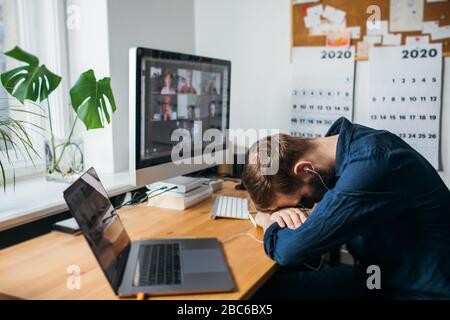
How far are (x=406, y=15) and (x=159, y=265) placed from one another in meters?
1.59

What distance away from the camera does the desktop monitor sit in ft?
4.69

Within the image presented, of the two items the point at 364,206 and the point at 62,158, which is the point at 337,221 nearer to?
the point at 364,206

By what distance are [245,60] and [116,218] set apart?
1.39m

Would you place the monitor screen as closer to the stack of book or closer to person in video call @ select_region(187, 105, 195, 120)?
person in video call @ select_region(187, 105, 195, 120)

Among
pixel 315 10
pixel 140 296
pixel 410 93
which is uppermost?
pixel 315 10

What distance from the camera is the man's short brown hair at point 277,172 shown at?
120 cm

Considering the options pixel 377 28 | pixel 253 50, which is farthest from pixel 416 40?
pixel 253 50

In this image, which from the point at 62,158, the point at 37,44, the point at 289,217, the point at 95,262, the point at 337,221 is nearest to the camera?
the point at 337,221

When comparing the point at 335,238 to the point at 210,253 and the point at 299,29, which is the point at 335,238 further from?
the point at 299,29

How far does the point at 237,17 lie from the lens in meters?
2.30

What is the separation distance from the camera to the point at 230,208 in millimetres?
1607

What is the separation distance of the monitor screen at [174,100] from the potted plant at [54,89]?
20 centimetres

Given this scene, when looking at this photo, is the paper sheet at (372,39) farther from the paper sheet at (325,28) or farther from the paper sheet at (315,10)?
the paper sheet at (315,10)
